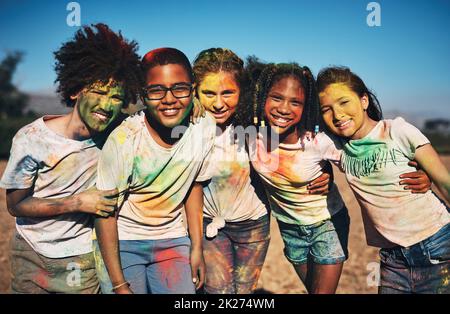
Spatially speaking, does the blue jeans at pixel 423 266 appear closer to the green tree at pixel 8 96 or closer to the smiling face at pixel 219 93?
the smiling face at pixel 219 93

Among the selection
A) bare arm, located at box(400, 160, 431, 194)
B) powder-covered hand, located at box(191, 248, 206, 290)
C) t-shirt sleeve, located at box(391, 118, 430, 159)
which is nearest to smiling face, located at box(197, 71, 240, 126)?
powder-covered hand, located at box(191, 248, 206, 290)

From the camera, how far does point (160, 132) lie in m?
3.45

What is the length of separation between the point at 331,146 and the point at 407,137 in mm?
548

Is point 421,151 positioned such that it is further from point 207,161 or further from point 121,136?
point 121,136

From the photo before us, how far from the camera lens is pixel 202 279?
3631 millimetres

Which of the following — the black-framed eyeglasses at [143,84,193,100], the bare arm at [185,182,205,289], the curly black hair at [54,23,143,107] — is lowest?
the bare arm at [185,182,205,289]

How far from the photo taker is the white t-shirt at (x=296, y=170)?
3582 mm

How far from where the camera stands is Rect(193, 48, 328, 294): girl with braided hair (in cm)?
349

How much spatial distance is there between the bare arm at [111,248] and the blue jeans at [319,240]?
1336 millimetres

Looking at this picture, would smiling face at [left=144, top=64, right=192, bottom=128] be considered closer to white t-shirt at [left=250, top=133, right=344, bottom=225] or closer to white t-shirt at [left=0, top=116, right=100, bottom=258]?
white t-shirt at [left=0, top=116, right=100, bottom=258]

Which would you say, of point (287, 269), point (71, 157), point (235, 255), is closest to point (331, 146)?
point (235, 255)

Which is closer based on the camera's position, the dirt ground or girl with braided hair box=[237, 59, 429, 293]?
girl with braided hair box=[237, 59, 429, 293]
